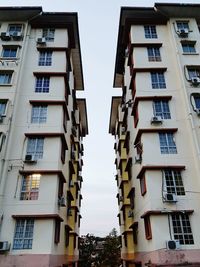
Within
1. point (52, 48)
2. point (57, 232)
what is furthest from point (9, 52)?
point (57, 232)

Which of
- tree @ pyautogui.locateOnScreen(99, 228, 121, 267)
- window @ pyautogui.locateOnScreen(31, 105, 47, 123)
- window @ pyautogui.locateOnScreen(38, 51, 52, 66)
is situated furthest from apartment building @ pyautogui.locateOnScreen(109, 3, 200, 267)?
tree @ pyautogui.locateOnScreen(99, 228, 121, 267)

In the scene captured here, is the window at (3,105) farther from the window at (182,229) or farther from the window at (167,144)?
the window at (182,229)

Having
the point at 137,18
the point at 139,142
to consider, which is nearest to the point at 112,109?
the point at 137,18

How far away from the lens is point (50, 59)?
19391 millimetres

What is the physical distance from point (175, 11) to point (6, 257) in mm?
21211

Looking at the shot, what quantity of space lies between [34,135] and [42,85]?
4.28 meters

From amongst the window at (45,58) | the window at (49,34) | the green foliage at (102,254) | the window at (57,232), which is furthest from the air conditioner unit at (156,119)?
the green foliage at (102,254)

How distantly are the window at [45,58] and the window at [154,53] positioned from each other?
7744 mm

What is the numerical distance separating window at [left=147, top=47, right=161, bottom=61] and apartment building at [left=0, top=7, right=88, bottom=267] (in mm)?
6576

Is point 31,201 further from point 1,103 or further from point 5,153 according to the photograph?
point 1,103

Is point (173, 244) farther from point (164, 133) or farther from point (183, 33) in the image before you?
point (183, 33)

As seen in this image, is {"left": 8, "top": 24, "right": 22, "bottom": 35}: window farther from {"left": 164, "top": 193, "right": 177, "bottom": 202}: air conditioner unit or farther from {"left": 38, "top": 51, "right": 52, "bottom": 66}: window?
{"left": 164, "top": 193, "right": 177, "bottom": 202}: air conditioner unit

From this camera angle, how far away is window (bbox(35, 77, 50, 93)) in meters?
18.0

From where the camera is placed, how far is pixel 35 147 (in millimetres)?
15852
